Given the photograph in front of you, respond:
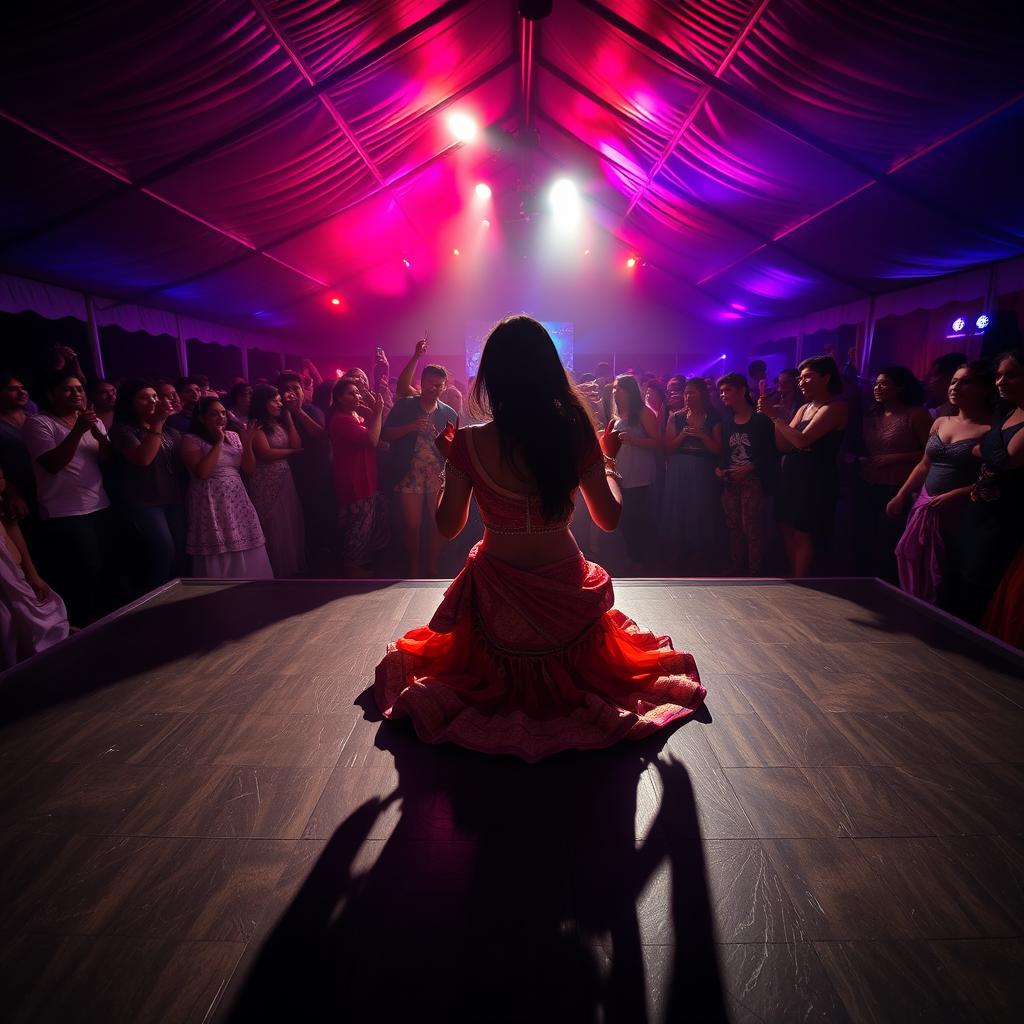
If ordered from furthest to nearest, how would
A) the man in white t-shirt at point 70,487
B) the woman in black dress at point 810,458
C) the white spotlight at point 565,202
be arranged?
1. the white spotlight at point 565,202
2. the woman in black dress at point 810,458
3. the man in white t-shirt at point 70,487

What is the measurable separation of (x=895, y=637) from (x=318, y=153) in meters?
6.30

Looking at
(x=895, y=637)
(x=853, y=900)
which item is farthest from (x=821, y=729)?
(x=895, y=637)

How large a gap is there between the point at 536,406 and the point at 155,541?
8.22ft

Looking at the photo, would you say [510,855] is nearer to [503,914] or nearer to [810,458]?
[503,914]

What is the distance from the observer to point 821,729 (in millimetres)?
1702

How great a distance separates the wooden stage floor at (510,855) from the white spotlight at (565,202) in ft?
31.3

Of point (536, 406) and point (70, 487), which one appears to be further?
point (70, 487)

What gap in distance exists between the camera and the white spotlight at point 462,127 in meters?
6.75

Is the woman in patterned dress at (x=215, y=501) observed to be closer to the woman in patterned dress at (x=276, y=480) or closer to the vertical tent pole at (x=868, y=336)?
the woman in patterned dress at (x=276, y=480)

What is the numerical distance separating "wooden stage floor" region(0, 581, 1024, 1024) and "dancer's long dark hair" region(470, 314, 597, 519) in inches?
32.4

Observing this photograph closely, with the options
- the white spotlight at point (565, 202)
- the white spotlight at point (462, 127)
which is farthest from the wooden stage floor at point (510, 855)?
the white spotlight at point (565, 202)

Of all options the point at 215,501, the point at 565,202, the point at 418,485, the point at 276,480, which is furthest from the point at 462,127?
the point at 215,501

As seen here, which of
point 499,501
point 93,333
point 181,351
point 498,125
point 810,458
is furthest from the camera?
point 181,351

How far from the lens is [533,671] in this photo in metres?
1.82
